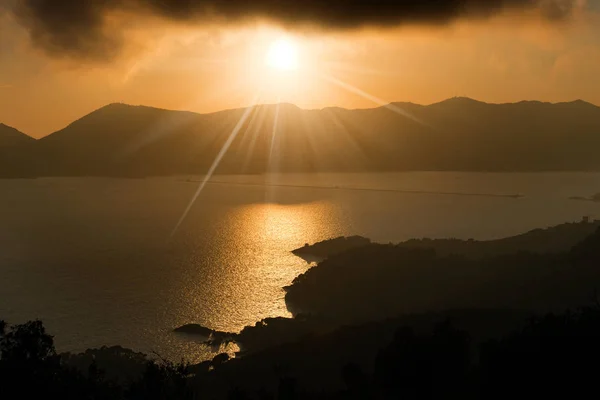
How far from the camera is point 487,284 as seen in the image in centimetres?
5869

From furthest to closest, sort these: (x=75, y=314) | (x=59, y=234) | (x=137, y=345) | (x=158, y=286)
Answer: (x=59, y=234), (x=158, y=286), (x=75, y=314), (x=137, y=345)

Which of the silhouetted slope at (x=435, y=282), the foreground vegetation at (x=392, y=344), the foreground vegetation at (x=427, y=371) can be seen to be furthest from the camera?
the silhouetted slope at (x=435, y=282)

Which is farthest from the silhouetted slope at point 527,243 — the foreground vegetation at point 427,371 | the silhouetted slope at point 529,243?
the foreground vegetation at point 427,371

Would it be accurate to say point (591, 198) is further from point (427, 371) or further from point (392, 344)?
point (427, 371)

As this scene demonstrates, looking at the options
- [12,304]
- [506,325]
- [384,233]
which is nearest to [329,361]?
[506,325]

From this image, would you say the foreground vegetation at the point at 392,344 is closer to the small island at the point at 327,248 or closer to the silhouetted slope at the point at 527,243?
the silhouetted slope at the point at 527,243

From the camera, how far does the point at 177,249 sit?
11000cm

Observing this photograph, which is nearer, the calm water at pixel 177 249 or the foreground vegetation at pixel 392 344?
the foreground vegetation at pixel 392 344

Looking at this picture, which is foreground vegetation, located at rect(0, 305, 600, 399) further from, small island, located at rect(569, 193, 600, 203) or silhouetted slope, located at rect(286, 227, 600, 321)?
small island, located at rect(569, 193, 600, 203)

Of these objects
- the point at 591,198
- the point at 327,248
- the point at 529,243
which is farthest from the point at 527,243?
the point at 591,198

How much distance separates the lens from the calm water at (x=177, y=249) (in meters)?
67.0

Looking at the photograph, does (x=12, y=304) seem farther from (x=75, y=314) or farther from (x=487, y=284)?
(x=487, y=284)

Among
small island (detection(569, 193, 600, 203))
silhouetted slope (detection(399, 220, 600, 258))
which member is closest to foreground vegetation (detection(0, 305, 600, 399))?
silhouetted slope (detection(399, 220, 600, 258))

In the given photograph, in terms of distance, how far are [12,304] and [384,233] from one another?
288 feet
